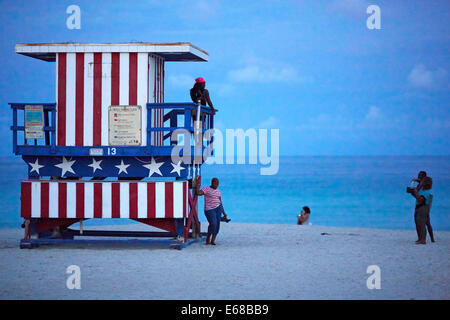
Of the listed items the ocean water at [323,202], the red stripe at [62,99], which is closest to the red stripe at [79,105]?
the red stripe at [62,99]

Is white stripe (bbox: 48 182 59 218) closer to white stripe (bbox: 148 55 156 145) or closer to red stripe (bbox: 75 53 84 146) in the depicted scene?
red stripe (bbox: 75 53 84 146)

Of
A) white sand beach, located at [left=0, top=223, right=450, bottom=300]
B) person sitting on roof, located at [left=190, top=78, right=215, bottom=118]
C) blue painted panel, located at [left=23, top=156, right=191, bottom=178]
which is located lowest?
white sand beach, located at [left=0, top=223, right=450, bottom=300]

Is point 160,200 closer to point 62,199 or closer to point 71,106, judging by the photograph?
point 62,199

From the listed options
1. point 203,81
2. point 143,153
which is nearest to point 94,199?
point 143,153

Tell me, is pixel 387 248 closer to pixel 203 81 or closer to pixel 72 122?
pixel 203 81

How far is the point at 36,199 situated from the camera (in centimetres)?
1488

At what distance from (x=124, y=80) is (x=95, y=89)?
0.66 meters

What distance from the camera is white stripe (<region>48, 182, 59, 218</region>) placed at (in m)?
14.8

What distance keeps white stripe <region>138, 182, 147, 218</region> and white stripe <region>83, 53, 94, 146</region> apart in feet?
4.72

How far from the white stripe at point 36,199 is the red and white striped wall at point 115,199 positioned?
0.12 metres

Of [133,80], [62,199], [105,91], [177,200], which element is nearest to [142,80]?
[133,80]

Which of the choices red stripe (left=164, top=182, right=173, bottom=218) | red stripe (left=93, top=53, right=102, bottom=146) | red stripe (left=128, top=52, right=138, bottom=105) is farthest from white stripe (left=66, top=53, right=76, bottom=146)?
red stripe (left=164, top=182, right=173, bottom=218)

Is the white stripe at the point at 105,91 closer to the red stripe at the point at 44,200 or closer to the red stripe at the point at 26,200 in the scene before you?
the red stripe at the point at 44,200
